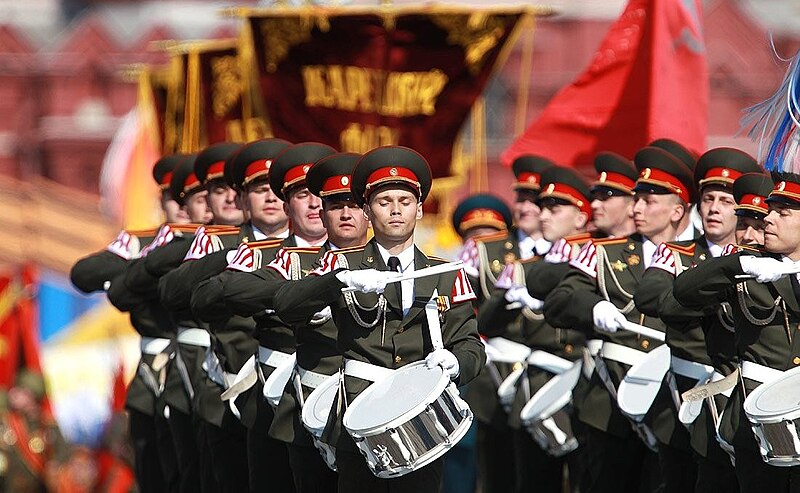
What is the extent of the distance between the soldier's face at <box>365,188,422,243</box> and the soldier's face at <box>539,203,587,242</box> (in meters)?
3.99

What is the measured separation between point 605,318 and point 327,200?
5.58ft

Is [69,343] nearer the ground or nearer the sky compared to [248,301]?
nearer the ground

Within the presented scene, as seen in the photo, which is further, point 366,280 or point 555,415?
point 555,415

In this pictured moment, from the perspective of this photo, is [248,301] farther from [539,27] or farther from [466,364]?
[539,27]

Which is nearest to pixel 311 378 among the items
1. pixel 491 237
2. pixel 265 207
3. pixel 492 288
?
pixel 265 207

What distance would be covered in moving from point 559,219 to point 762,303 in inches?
152

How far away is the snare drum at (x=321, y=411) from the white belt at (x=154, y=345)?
335cm

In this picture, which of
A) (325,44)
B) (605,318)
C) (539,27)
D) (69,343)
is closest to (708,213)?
(605,318)

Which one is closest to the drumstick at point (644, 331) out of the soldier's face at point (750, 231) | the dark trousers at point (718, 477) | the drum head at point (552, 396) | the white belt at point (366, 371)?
the dark trousers at point (718, 477)

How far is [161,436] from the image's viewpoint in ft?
41.1

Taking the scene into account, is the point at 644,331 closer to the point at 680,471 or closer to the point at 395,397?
the point at 680,471

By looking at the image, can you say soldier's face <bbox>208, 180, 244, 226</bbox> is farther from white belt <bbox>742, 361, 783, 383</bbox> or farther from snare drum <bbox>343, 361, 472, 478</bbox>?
white belt <bbox>742, 361, 783, 383</bbox>

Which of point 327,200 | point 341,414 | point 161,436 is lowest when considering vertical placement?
point 161,436

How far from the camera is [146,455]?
41.7 feet
